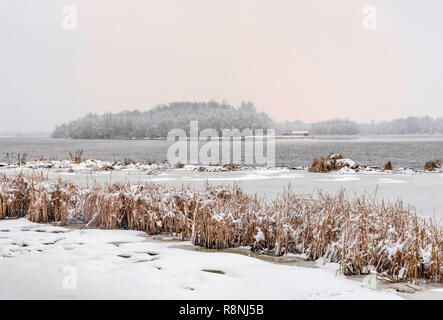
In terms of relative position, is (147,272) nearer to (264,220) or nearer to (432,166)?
(264,220)

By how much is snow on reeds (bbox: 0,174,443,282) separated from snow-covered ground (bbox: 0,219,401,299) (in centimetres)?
47

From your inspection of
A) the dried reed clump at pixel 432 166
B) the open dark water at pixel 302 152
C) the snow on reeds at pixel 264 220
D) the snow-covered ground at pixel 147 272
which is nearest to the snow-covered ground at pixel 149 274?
the snow-covered ground at pixel 147 272

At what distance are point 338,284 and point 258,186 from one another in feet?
29.6

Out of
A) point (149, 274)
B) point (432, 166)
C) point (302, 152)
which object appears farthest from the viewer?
point (302, 152)

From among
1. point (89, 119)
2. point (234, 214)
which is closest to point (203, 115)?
point (89, 119)

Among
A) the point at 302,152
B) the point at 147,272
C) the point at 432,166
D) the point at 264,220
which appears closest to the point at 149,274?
the point at 147,272

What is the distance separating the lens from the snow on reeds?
531 centimetres

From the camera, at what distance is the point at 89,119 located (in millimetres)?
174875

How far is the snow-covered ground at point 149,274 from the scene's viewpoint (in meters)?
4.45

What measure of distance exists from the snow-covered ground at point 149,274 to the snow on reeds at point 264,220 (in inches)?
18.5

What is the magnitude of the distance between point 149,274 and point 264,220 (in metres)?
2.32

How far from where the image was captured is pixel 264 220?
662 centimetres
